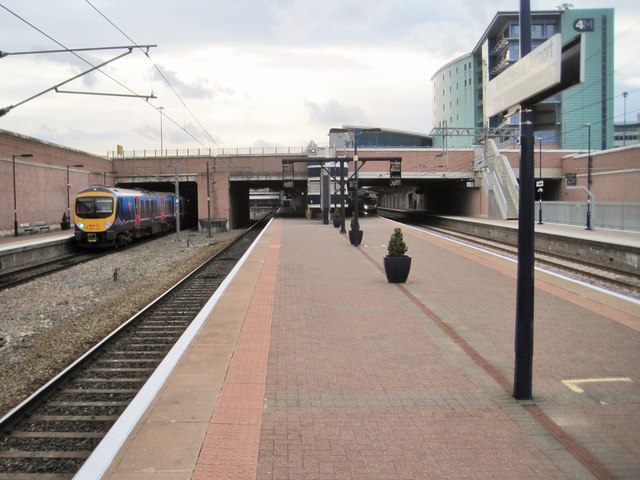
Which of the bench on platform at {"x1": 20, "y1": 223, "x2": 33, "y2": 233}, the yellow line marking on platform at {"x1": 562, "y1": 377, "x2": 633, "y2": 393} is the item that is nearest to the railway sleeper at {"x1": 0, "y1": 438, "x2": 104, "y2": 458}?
the yellow line marking on platform at {"x1": 562, "y1": 377, "x2": 633, "y2": 393}

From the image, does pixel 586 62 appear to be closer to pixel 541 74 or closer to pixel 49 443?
pixel 541 74

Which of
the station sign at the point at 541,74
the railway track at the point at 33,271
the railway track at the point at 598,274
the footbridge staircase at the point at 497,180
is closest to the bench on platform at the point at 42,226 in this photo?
the railway track at the point at 33,271

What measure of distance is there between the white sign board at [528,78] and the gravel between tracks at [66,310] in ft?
20.4

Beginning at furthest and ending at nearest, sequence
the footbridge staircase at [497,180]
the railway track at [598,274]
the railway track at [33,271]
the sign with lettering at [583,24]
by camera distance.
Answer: the sign with lettering at [583,24] < the footbridge staircase at [497,180] < the railway track at [33,271] < the railway track at [598,274]

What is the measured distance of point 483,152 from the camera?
158ft

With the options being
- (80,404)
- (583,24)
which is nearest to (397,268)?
(80,404)

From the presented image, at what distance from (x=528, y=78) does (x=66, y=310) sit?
11428 mm

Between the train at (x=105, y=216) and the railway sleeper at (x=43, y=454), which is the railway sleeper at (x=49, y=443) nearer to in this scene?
the railway sleeper at (x=43, y=454)

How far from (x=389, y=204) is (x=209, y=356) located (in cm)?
11032

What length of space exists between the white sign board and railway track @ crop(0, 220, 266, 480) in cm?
498

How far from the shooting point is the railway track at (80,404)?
4781mm

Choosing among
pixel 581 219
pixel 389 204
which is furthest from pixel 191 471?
pixel 389 204

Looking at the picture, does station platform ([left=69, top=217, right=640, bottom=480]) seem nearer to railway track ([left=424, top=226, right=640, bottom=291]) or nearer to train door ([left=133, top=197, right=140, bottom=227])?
railway track ([left=424, top=226, right=640, bottom=291])

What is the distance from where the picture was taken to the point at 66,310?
12734mm
